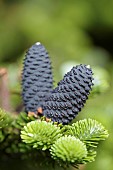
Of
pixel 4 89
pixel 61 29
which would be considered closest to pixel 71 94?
pixel 4 89

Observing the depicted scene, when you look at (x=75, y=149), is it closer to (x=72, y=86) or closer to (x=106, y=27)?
(x=72, y=86)

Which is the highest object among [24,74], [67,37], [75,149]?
[67,37]

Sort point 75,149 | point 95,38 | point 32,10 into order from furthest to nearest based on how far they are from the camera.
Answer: point 95,38 → point 32,10 → point 75,149

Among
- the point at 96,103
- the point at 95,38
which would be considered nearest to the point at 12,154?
the point at 96,103

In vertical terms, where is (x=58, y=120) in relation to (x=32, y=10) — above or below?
below

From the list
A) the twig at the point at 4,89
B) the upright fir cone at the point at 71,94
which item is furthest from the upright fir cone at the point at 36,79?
the twig at the point at 4,89

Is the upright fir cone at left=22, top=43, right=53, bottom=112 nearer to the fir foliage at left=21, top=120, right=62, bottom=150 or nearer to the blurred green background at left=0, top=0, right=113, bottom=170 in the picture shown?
the fir foliage at left=21, top=120, right=62, bottom=150
